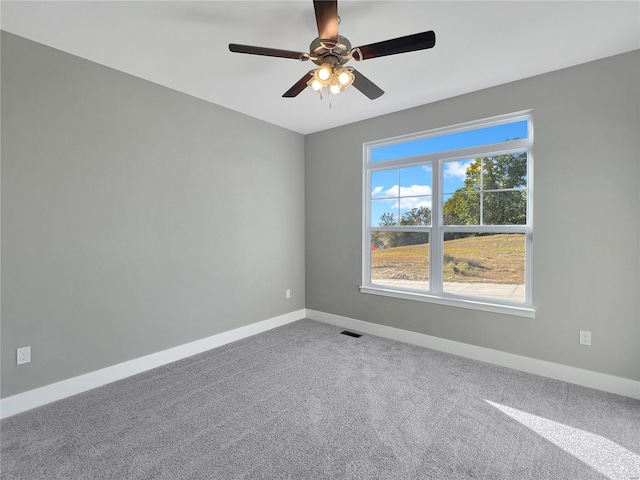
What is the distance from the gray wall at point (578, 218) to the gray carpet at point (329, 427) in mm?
335

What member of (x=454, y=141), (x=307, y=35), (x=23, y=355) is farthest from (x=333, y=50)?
(x=23, y=355)

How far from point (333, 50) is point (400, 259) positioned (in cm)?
251

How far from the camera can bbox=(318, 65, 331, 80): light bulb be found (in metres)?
1.90

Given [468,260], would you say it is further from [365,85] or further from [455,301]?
[365,85]

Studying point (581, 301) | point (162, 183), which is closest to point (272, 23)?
point (162, 183)

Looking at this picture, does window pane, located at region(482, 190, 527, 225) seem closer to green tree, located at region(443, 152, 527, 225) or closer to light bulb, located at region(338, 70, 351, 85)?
green tree, located at region(443, 152, 527, 225)

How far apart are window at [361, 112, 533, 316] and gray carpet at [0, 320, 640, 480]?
85 cm

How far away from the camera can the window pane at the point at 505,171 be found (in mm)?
2885

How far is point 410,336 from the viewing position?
3.49 m

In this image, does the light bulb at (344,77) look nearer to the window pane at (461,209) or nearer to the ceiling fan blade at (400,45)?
the ceiling fan blade at (400,45)

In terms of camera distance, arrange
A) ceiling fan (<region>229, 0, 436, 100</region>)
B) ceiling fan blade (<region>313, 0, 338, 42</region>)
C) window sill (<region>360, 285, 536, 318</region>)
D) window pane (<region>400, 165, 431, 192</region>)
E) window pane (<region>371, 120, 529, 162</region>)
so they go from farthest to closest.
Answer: window pane (<region>400, 165, 431, 192</region>) < window pane (<region>371, 120, 529, 162</region>) < window sill (<region>360, 285, 536, 318</region>) < ceiling fan (<region>229, 0, 436, 100</region>) < ceiling fan blade (<region>313, 0, 338, 42</region>)

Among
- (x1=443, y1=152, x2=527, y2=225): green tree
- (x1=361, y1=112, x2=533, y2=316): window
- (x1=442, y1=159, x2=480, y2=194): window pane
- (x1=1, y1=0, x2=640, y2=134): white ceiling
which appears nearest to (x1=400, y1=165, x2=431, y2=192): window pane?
(x1=361, y1=112, x2=533, y2=316): window

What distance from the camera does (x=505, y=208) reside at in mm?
2967

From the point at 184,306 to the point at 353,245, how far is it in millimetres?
2123
